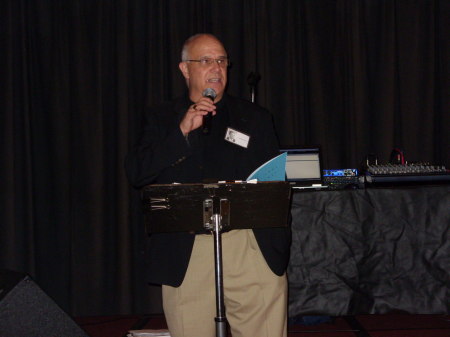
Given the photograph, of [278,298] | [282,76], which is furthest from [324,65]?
[278,298]

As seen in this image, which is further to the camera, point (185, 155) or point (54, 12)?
point (54, 12)

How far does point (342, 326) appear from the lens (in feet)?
11.6

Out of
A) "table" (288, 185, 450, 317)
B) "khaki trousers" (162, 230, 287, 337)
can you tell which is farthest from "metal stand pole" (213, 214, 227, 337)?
"table" (288, 185, 450, 317)

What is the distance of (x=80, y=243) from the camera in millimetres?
3863

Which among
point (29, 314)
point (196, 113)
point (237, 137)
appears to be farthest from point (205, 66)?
point (29, 314)

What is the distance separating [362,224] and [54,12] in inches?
106

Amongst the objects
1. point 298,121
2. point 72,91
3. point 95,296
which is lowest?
point 95,296

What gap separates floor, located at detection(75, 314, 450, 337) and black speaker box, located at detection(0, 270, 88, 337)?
89.8 inches

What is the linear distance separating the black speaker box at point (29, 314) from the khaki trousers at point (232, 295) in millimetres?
676

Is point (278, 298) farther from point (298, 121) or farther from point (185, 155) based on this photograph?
point (298, 121)

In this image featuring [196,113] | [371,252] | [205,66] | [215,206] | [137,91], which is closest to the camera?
[215,206]

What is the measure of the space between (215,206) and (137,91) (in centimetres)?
251

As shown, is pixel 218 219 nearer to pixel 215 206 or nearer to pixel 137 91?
pixel 215 206

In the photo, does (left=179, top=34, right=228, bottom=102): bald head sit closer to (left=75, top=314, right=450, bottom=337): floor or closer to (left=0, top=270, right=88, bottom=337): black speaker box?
(left=0, top=270, right=88, bottom=337): black speaker box
